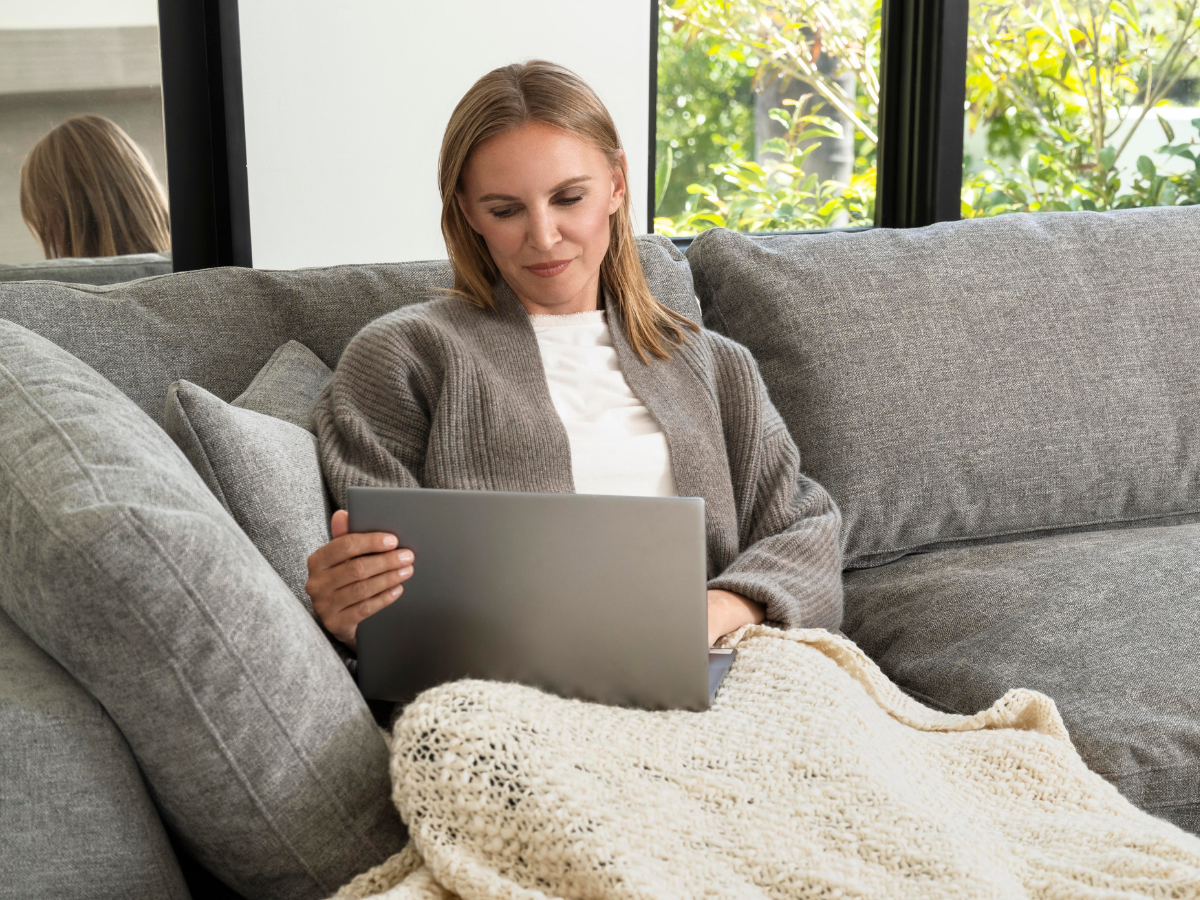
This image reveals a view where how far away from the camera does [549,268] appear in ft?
4.58

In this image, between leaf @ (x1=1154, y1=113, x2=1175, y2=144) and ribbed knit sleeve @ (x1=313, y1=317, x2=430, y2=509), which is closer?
ribbed knit sleeve @ (x1=313, y1=317, x2=430, y2=509)

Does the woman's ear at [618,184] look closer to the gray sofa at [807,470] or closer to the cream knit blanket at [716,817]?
the gray sofa at [807,470]

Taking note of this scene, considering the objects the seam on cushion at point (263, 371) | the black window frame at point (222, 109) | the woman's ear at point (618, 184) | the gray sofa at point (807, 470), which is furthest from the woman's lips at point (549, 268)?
the black window frame at point (222, 109)

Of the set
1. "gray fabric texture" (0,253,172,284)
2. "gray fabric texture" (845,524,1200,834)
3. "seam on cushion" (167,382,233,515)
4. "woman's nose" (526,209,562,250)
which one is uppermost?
"woman's nose" (526,209,562,250)

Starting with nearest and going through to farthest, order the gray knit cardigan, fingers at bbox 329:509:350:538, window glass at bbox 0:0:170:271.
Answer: fingers at bbox 329:509:350:538, the gray knit cardigan, window glass at bbox 0:0:170:271

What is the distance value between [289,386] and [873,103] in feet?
6.16

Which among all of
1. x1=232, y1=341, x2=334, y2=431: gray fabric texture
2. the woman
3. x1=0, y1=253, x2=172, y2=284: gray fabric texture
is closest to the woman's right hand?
the woman

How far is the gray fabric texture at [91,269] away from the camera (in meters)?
1.95

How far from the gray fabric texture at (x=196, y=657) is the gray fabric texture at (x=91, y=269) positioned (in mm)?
1241

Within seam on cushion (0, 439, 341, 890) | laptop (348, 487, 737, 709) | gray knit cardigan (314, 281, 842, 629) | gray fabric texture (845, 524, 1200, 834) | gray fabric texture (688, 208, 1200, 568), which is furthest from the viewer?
gray fabric texture (688, 208, 1200, 568)

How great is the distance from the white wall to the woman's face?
2.90 ft

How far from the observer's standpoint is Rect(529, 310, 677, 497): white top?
4.35 ft

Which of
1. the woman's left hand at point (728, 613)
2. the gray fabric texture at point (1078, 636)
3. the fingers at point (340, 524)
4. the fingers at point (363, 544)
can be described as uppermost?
the fingers at point (363, 544)

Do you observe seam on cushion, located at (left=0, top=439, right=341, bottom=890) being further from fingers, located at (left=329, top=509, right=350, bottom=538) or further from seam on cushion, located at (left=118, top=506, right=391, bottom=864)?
fingers, located at (left=329, top=509, right=350, bottom=538)
